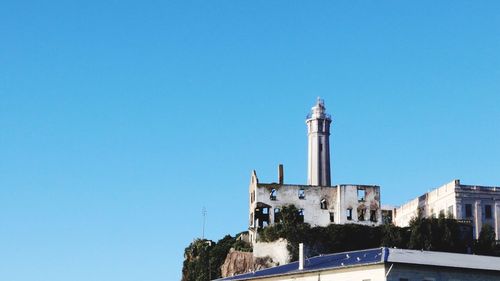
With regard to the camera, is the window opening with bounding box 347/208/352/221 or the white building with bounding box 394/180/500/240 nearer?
the window opening with bounding box 347/208/352/221

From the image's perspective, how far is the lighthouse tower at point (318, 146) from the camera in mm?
133375

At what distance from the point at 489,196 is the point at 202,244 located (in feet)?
121

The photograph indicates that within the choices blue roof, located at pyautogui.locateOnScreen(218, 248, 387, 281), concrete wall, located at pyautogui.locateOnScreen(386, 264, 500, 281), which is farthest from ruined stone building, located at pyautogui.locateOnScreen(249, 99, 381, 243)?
Answer: concrete wall, located at pyautogui.locateOnScreen(386, 264, 500, 281)

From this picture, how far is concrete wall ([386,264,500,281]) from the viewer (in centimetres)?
6862

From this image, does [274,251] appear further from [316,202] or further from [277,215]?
[316,202]

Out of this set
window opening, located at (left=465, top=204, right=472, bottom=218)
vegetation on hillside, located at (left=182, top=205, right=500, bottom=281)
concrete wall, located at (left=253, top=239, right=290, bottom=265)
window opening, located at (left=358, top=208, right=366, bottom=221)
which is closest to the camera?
vegetation on hillside, located at (left=182, top=205, right=500, bottom=281)

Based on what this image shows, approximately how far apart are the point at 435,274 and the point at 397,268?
3.13 m

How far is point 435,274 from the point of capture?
69750 mm

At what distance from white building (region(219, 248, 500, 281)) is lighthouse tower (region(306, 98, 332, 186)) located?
55.9 meters

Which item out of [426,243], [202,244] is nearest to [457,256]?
[426,243]

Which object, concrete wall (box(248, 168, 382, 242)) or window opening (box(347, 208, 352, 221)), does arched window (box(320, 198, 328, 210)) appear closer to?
concrete wall (box(248, 168, 382, 242))

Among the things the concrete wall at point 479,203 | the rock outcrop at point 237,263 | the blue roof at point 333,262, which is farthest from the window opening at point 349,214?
the blue roof at point 333,262

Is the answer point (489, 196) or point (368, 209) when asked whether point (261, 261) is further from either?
point (489, 196)

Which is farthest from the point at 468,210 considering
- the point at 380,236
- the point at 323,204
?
the point at 323,204
